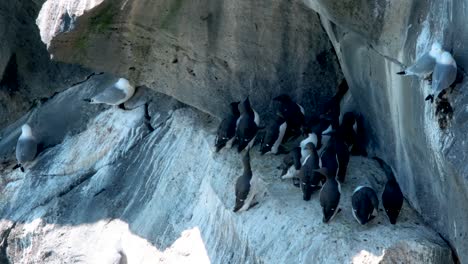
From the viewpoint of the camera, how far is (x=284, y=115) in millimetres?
10383

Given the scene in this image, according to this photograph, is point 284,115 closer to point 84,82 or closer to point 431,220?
point 431,220

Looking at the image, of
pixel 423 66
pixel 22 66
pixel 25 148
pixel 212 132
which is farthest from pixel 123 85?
pixel 423 66

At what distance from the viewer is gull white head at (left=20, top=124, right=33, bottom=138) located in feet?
41.9

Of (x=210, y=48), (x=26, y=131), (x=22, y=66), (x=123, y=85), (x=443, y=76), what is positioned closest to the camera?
(x=443, y=76)

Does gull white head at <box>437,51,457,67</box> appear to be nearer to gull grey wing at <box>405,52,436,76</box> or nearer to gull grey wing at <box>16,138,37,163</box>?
gull grey wing at <box>405,52,436,76</box>

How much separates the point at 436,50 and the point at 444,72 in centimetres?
34

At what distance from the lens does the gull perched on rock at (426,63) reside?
7020 mm

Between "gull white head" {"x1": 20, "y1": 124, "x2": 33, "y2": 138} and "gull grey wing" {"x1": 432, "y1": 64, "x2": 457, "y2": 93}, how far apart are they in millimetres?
7196

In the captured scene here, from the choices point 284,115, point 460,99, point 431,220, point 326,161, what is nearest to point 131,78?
point 284,115

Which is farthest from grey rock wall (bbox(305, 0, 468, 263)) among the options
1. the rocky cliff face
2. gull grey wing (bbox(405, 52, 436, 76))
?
gull grey wing (bbox(405, 52, 436, 76))

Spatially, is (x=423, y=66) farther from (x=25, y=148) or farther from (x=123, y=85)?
(x=25, y=148)

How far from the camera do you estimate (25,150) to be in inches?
494

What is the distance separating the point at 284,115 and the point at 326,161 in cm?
118

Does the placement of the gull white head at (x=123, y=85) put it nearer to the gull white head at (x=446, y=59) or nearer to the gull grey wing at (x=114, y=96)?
the gull grey wing at (x=114, y=96)
